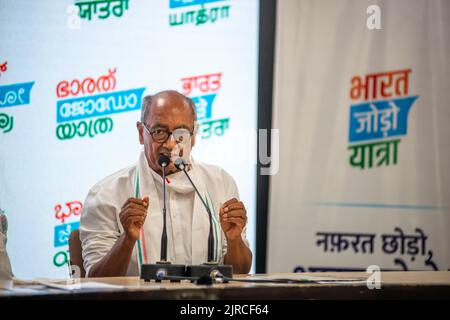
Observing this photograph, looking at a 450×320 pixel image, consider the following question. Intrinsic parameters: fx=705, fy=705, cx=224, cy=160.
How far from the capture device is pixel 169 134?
10.0ft

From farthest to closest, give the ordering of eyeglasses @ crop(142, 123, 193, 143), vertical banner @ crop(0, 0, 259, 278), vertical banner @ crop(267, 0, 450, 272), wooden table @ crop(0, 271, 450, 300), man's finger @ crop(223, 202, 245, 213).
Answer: vertical banner @ crop(267, 0, 450, 272) → vertical banner @ crop(0, 0, 259, 278) → eyeglasses @ crop(142, 123, 193, 143) → man's finger @ crop(223, 202, 245, 213) → wooden table @ crop(0, 271, 450, 300)

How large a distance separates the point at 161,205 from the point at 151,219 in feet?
0.26

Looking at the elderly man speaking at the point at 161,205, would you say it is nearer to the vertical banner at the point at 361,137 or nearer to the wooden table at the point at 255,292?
the wooden table at the point at 255,292

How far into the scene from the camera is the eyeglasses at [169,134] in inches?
120

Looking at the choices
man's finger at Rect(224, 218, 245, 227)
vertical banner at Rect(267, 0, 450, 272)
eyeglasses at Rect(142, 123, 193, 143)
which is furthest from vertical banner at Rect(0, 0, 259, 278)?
man's finger at Rect(224, 218, 245, 227)

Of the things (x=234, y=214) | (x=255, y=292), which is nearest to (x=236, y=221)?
(x=234, y=214)

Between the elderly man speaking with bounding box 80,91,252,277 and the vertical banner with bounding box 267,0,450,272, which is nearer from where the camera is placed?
the elderly man speaking with bounding box 80,91,252,277

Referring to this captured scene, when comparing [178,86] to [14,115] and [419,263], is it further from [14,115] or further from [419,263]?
[419,263]

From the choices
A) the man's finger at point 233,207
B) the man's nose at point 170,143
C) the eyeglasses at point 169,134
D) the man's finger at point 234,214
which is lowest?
the man's finger at point 234,214

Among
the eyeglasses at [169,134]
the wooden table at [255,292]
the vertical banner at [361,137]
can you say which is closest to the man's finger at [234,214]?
the eyeglasses at [169,134]

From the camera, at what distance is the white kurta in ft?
9.54

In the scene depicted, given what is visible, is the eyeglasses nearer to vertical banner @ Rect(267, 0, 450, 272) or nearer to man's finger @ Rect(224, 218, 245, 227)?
man's finger @ Rect(224, 218, 245, 227)

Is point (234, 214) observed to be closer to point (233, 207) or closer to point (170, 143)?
point (233, 207)
